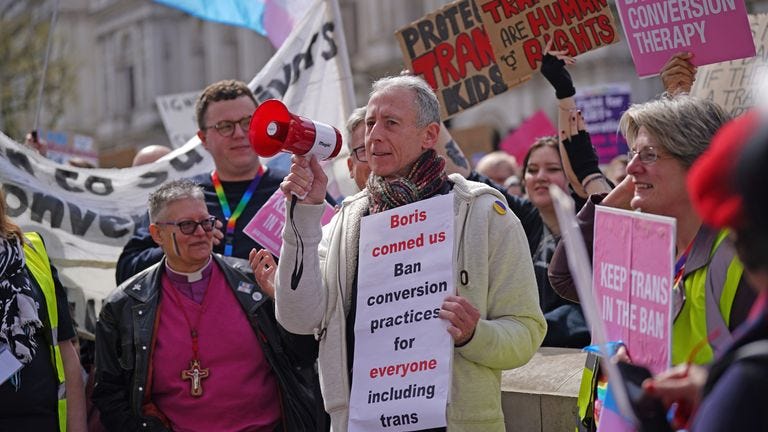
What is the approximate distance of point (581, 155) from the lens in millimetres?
3947

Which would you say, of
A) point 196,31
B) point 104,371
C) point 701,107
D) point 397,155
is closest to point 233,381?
point 104,371

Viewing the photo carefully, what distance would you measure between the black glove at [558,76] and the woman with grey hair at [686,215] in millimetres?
881

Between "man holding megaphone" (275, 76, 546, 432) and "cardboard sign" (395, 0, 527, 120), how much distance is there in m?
1.89

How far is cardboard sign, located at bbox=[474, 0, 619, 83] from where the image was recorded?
4766 millimetres

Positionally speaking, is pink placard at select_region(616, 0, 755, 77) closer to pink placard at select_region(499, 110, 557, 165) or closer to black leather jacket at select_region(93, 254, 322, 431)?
black leather jacket at select_region(93, 254, 322, 431)

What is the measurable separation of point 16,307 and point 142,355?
19.0 inches

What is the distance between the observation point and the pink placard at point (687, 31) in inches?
165

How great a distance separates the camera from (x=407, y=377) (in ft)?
10.3

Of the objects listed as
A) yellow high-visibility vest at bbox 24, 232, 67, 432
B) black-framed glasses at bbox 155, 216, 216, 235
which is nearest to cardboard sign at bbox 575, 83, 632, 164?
black-framed glasses at bbox 155, 216, 216, 235

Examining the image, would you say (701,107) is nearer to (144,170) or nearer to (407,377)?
(407,377)

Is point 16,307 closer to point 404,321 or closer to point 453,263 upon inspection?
point 404,321

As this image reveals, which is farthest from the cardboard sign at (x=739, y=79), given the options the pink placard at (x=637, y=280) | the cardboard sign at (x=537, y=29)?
the pink placard at (x=637, y=280)

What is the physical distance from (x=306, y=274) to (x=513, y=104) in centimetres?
2628

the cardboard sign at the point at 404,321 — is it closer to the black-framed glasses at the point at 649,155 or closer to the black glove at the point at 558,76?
the black-framed glasses at the point at 649,155
